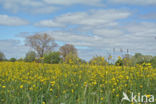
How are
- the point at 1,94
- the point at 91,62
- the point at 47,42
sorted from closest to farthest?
the point at 1,94 → the point at 91,62 → the point at 47,42

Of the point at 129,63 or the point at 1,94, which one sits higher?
the point at 129,63

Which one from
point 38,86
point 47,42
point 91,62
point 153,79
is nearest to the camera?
point 38,86

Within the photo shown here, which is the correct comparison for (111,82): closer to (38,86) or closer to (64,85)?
(64,85)

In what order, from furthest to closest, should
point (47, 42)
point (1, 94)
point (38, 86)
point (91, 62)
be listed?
point (47, 42)
point (91, 62)
point (38, 86)
point (1, 94)

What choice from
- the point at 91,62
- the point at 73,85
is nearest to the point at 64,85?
the point at 73,85

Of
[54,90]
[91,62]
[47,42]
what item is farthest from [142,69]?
[47,42]

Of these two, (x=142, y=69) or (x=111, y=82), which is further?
(x=142, y=69)

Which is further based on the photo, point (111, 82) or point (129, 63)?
point (129, 63)

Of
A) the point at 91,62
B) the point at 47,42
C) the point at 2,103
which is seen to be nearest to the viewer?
the point at 2,103

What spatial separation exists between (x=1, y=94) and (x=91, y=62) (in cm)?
524

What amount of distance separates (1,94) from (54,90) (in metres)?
1.50

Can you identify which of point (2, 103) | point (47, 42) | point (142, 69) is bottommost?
point (2, 103)

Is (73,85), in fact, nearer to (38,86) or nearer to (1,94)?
(38,86)

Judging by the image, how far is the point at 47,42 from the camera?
153ft
